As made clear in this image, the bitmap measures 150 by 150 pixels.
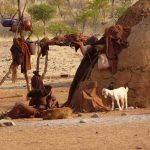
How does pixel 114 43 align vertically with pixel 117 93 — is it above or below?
above

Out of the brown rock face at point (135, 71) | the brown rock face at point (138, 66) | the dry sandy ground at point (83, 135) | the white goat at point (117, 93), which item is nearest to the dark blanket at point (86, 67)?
the brown rock face at point (135, 71)

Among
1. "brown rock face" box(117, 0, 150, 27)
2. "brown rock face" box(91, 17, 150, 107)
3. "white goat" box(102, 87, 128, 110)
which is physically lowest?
"white goat" box(102, 87, 128, 110)

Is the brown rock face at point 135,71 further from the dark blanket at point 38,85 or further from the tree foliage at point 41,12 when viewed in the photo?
the tree foliage at point 41,12

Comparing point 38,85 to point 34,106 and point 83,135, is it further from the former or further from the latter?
point 83,135

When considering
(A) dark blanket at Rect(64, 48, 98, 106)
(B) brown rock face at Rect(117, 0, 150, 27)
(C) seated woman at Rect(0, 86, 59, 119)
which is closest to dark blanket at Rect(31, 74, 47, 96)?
(C) seated woman at Rect(0, 86, 59, 119)

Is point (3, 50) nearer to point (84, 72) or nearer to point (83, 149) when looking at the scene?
point (84, 72)

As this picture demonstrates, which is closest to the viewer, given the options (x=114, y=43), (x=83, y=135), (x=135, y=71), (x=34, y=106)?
(x=83, y=135)

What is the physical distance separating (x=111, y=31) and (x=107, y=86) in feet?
4.58

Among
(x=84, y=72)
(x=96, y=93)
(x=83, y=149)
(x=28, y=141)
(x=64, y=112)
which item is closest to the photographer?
(x=83, y=149)

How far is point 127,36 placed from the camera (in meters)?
15.5

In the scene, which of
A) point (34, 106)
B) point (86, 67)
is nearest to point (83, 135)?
point (34, 106)

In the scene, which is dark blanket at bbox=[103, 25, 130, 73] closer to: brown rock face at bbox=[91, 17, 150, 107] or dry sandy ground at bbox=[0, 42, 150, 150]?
brown rock face at bbox=[91, 17, 150, 107]

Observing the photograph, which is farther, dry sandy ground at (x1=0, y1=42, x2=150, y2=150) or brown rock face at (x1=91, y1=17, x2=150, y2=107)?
brown rock face at (x1=91, y1=17, x2=150, y2=107)

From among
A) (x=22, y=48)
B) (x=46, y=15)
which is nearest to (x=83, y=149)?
(x=22, y=48)
